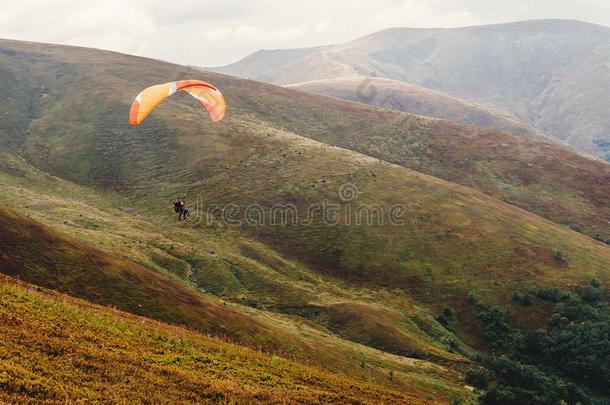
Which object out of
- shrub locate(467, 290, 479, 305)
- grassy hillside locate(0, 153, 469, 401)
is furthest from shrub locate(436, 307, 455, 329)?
shrub locate(467, 290, 479, 305)

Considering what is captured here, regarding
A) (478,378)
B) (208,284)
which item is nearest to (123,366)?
(478,378)

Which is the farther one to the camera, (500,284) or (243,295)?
(500,284)

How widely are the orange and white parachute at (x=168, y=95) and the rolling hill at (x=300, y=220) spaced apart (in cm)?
1217

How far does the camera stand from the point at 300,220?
7962cm

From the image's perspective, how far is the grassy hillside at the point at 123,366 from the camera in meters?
14.6

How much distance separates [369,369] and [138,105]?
27.2 meters

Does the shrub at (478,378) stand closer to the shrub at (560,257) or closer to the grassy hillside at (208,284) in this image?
the grassy hillside at (208,284)

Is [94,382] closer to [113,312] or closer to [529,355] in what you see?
[113,312]

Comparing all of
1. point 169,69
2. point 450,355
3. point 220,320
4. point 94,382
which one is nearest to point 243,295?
point 220,320

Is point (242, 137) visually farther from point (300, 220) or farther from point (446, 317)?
point (446, 317)

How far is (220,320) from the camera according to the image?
35750 mm

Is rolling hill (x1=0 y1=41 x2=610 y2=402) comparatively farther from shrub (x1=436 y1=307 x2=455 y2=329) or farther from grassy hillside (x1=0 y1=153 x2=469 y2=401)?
shrub (x1=436 y1=307 x2=455 y2=329)

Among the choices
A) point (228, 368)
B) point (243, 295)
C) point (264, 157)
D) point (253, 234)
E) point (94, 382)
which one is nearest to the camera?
point (94, 382)

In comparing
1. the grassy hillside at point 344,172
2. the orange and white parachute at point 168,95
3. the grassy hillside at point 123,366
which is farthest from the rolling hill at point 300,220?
the orange and white parachute at point 168,95
